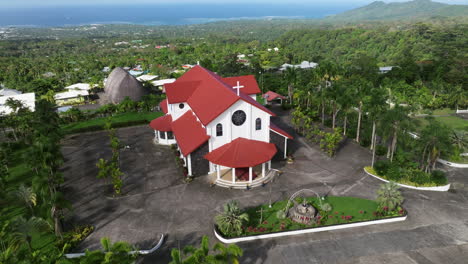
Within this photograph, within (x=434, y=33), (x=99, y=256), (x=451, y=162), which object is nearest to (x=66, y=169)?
(x=99, y=256)

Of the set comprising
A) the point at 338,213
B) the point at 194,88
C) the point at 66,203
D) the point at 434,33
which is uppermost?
the point at 434,33

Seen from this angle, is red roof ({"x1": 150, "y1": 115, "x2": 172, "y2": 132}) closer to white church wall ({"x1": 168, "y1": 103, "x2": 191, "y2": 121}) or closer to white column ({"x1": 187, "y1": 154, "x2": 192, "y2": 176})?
white church wall ({"x1": 168, "y1": 103, "x2": 191, "y2": 121})

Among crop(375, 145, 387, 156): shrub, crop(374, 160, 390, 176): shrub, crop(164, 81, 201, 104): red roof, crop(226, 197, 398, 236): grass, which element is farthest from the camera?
crop(164, 81, 201, 104): red roof

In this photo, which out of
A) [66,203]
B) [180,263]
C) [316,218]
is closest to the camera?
[180,263]

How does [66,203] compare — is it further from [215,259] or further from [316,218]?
[316,218]

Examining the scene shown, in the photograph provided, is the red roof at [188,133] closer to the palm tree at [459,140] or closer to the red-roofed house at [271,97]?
the red-roofed house at [271,97]

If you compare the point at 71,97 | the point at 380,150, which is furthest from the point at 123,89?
the point at 380,150

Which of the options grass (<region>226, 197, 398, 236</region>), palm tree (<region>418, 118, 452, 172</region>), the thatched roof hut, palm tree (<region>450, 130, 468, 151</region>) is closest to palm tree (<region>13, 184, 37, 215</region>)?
grass (<region>226, 197, 398, 236</region>)
